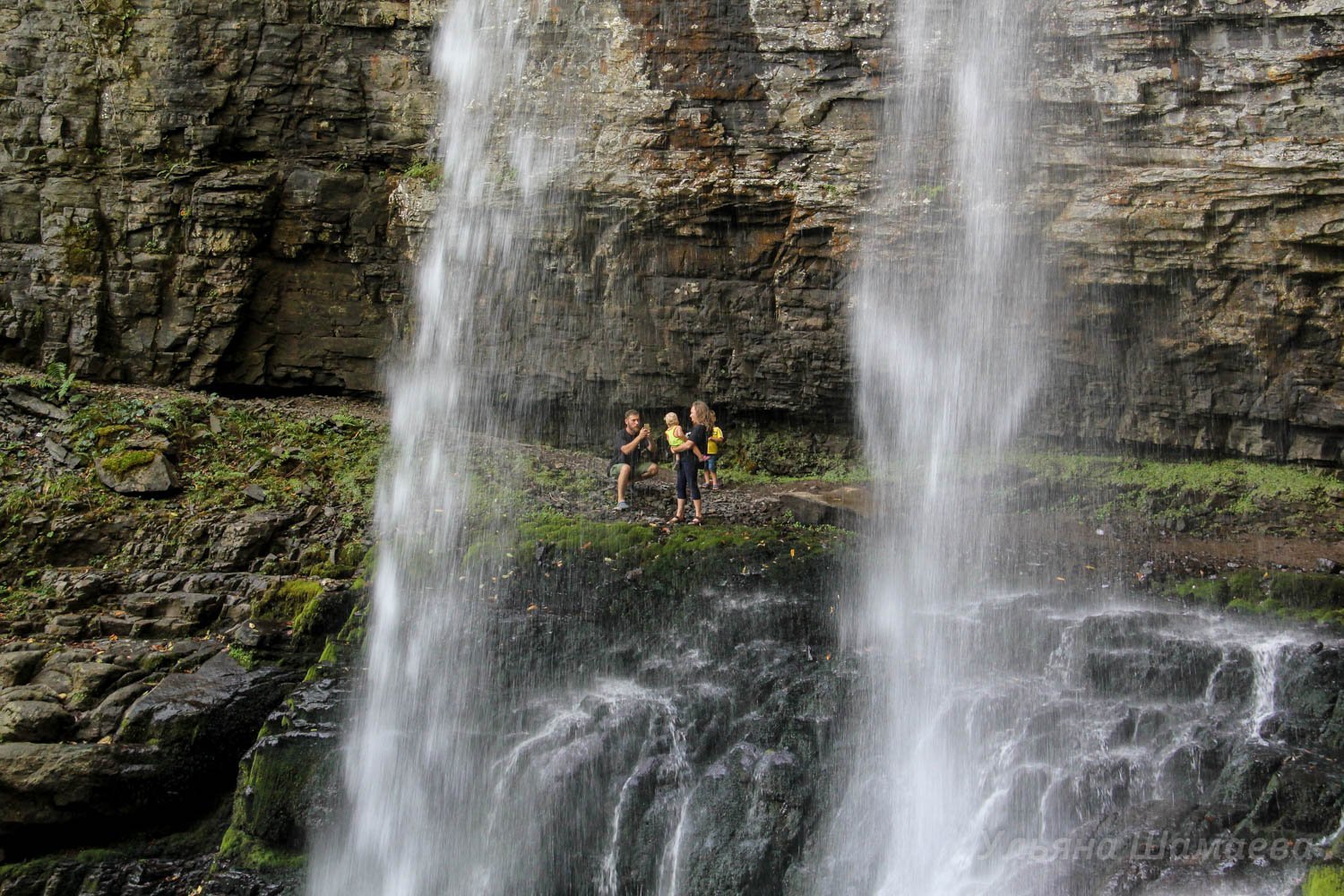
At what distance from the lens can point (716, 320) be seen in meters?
13.1

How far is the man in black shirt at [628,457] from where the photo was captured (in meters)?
11.5

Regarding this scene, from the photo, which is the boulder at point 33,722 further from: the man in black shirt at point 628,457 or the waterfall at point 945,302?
the waterfall at point 945,302

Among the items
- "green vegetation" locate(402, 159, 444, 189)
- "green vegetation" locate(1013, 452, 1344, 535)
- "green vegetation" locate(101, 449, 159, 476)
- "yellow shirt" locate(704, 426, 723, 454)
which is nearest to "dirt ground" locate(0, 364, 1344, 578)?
"green vegetation" locate(1013, 452, 1344, 535)

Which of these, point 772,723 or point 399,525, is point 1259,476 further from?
point 399,525

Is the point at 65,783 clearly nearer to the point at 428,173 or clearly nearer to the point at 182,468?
the point at 182,468

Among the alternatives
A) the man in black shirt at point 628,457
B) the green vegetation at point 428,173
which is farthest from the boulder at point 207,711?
the green vegetation at point 428,173

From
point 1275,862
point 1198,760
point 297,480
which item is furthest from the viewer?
point 297,480

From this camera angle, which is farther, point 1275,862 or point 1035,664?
point 1035,664

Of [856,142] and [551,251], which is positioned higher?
[856,142]

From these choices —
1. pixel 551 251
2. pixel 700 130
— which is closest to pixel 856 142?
pixel 700 130

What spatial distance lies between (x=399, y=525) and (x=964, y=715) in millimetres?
6798

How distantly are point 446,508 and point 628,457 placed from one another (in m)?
2.35

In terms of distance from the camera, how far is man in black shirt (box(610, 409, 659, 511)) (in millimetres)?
11477

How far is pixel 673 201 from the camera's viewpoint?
1242 centimetres
